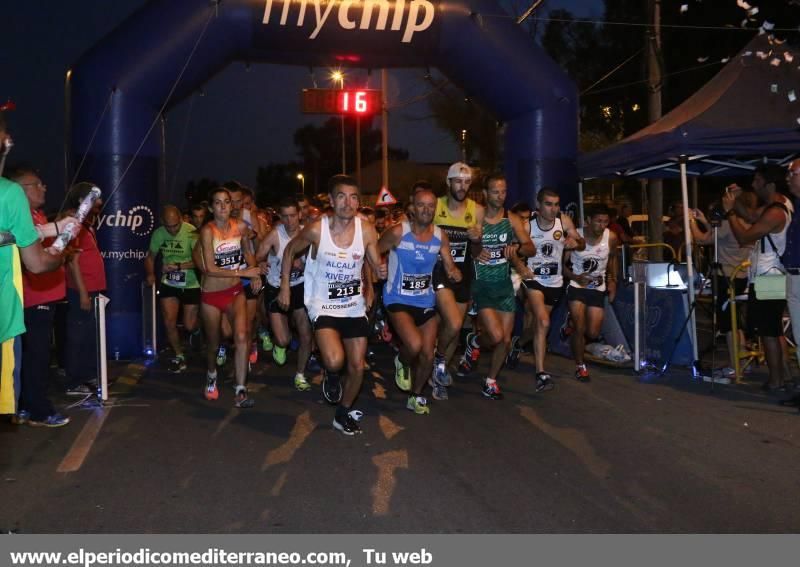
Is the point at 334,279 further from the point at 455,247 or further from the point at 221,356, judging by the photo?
the point at 221,356

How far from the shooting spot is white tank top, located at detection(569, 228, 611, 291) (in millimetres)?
10289

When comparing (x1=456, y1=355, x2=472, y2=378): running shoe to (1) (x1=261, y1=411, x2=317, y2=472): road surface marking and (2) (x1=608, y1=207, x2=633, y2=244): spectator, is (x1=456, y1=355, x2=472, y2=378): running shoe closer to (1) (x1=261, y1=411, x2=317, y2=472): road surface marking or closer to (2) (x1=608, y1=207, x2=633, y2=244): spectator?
(1) (x1=261, y1=411, x2=317, y2=472): road surface marking

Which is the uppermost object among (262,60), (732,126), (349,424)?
(262,60)

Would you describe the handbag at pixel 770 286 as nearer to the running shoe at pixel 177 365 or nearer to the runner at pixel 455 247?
the runner at pixel 455 247

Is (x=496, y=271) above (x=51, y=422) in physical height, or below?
above

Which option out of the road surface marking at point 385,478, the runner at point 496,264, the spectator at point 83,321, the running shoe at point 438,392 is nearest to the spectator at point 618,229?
the runner at point 496,264

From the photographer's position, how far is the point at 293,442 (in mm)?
7246

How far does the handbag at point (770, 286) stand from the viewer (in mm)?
8633

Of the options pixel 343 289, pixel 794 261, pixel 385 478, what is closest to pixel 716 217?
pixel 794 261

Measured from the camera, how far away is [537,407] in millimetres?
8617

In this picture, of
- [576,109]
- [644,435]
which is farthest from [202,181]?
[644,435]

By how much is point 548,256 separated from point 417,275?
2.36m

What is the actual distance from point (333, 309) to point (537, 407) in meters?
2.30
